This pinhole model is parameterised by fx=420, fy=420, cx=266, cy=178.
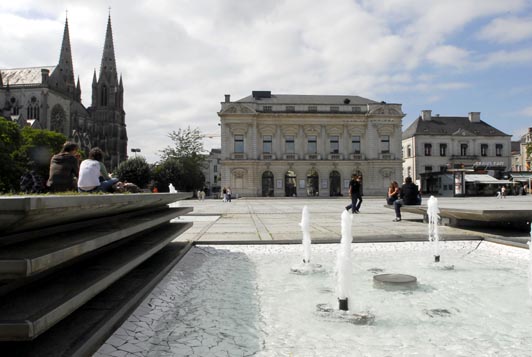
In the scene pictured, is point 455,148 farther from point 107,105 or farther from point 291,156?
point 107,105

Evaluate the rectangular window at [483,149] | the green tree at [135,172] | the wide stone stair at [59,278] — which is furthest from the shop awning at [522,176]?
the wide stone stair at [59,278]

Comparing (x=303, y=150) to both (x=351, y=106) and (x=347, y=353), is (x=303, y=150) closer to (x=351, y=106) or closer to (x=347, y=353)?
(x=351, y=106)

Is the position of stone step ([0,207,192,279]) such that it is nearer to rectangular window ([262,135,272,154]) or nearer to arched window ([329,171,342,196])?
rectangular window ([262,135,272,154])

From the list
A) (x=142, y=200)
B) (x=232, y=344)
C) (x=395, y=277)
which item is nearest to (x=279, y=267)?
(x=395, y=277)

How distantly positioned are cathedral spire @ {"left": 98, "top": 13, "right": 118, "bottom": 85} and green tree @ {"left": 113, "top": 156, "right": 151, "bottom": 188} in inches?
2584

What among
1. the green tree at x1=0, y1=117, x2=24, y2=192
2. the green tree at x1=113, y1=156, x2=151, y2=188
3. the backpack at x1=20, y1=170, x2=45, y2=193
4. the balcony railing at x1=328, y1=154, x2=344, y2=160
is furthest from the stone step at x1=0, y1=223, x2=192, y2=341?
the balcony railing at x1=328, y1=154, x2=344, y2=160

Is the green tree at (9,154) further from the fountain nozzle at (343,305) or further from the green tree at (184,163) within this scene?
the fountain nozzle at (343,305)

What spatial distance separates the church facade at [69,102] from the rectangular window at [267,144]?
49530 mm

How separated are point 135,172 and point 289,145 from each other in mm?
20789

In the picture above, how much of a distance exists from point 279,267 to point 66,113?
97.4 meters

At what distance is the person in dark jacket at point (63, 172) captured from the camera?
594cm

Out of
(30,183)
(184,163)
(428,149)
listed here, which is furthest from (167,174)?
(30,183)

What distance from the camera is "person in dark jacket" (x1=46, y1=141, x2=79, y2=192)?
5.94 meters

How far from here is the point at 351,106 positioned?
56688 millimetres
